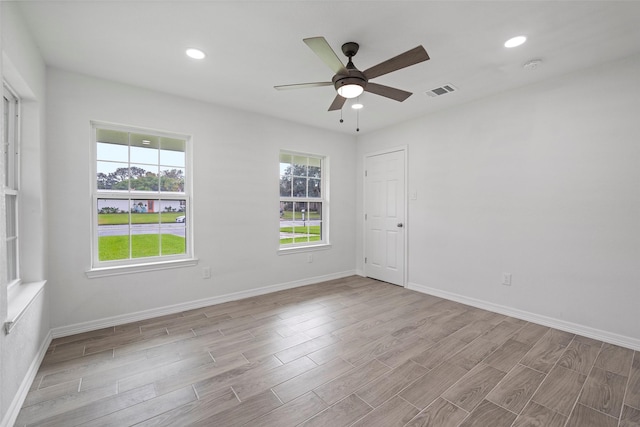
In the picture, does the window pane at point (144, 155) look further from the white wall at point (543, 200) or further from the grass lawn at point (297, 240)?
the white wall at point (543, 200)

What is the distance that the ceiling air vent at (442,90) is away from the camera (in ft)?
9.92

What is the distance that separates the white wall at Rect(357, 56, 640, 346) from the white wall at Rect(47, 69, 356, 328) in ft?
5.57

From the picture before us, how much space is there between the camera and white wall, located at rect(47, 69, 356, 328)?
266 cm

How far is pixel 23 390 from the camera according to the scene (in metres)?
1.80

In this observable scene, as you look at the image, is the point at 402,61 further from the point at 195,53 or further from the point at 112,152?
the point at 112,152

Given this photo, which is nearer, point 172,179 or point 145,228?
point 145,228

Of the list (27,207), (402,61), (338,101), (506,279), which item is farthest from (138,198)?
(506,279)

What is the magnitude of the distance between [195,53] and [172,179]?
1518 mm

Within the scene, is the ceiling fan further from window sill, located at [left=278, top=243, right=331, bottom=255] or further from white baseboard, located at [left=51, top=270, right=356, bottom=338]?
white baseboard, located at [left=51, top=270, right=356, bottom=338]

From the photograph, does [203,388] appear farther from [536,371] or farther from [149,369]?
[536,371]

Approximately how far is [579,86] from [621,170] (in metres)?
0.87

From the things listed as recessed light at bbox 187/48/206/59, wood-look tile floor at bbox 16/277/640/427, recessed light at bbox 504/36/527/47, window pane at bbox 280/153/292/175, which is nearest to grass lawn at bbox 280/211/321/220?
window pane at bbox 280/153/292/175

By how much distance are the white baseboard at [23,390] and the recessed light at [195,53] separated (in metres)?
2.63

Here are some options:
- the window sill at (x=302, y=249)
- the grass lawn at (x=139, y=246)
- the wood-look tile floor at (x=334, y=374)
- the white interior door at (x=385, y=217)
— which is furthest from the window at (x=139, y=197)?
the white interior door at (x=385, y=217)
